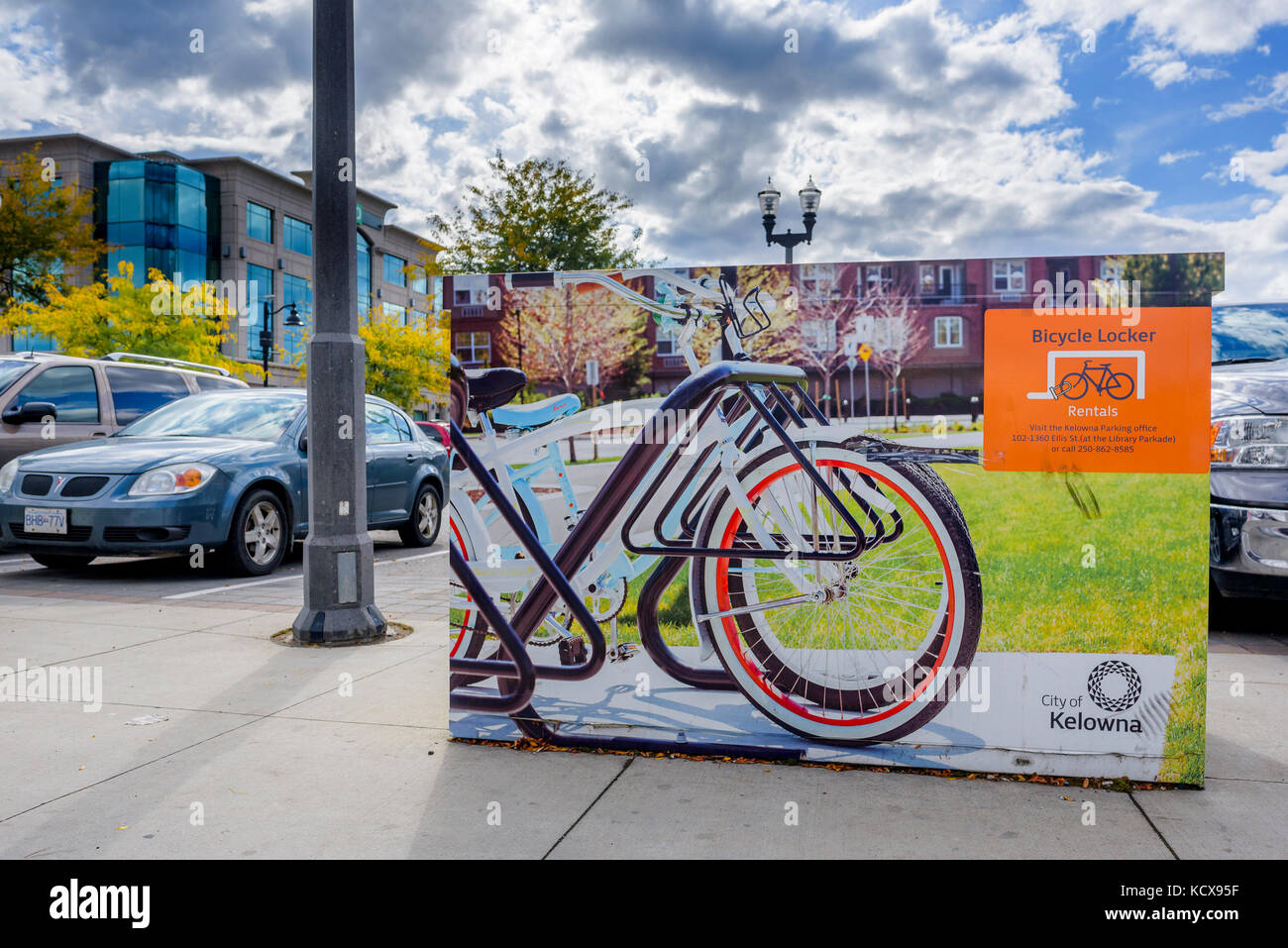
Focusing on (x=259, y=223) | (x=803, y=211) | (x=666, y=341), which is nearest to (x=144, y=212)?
(x=259, y=223)

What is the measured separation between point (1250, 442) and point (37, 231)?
28656 mm

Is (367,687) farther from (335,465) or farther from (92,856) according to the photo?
(92,856)

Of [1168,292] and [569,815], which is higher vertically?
[1168,292]

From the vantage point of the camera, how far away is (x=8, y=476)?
27.4ft

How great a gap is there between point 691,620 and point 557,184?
85.7 feet

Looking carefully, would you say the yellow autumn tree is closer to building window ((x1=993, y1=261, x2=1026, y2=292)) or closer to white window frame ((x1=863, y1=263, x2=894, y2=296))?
white window frame ((x1=863, y1=263, x2=894, y2=296))

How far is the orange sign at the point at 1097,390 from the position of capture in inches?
142

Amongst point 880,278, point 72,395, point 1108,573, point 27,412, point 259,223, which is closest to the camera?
point 1108,573

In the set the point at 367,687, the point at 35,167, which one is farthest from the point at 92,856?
the point at 35,167

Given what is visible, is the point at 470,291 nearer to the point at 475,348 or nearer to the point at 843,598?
the point at 475,348

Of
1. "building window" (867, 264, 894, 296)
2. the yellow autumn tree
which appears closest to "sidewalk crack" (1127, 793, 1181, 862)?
"building window" (867, 264, 894, 296)

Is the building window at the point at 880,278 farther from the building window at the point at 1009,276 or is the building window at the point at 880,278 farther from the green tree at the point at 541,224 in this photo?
the green tree at the point at 541,224

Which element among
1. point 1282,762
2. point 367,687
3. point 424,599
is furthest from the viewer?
point 424,599

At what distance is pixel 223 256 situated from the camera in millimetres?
50344
